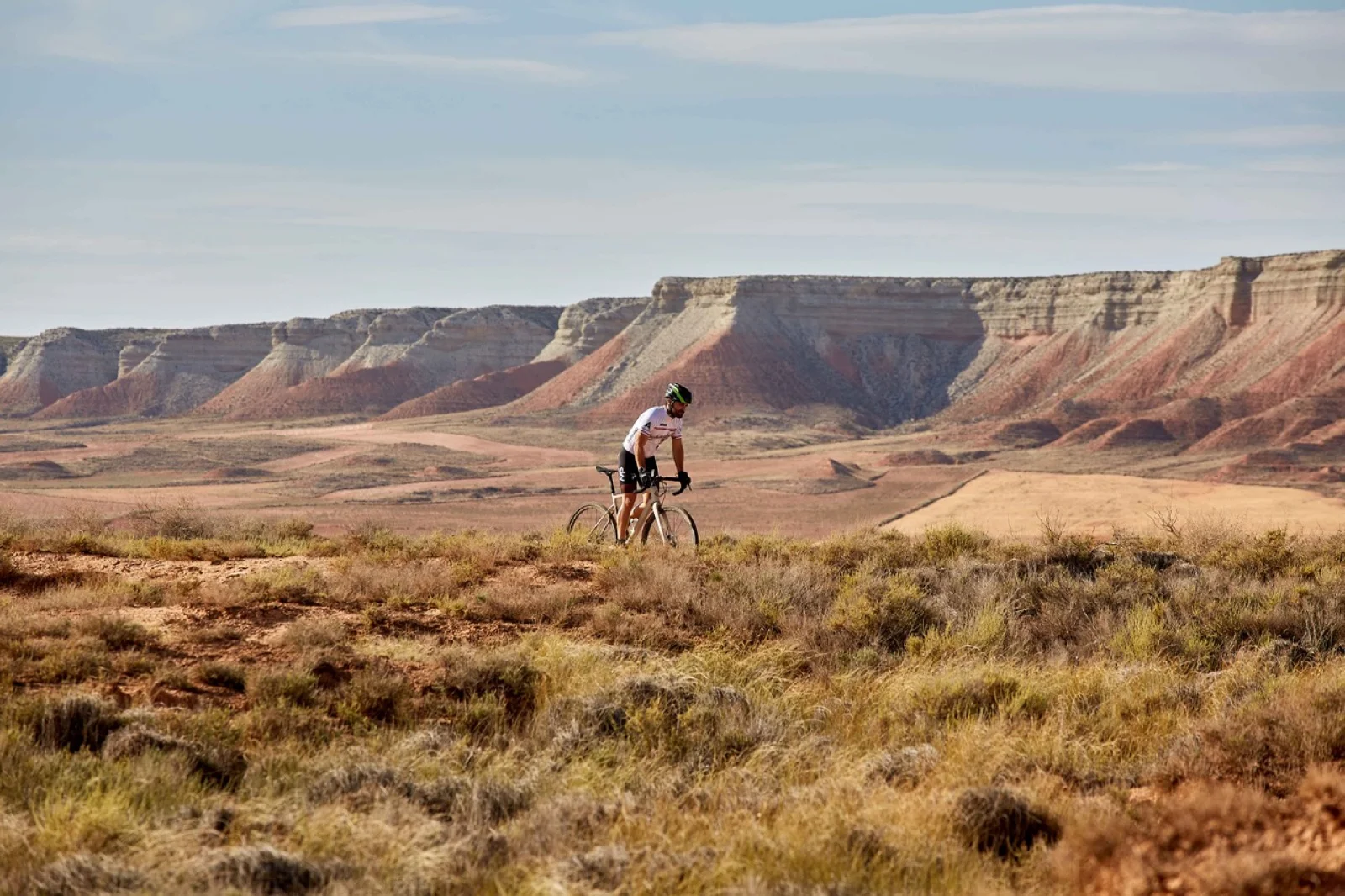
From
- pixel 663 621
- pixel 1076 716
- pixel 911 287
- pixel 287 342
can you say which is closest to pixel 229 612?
pixel 663 621

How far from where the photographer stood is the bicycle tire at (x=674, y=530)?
455 inches

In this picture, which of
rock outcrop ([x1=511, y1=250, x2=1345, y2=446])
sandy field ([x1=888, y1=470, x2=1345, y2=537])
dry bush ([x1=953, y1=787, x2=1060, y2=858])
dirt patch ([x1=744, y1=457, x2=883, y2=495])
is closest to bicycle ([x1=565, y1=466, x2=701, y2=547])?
dry bush ([x1=953, y1=787, x2=1060, y2=858])

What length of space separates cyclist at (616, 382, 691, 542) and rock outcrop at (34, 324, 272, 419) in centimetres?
12030

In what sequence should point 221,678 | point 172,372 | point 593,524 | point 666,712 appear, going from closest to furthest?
point 666,712 → point 221,678 → point 593,524 → point 172,372

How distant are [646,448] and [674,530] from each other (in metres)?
0.92

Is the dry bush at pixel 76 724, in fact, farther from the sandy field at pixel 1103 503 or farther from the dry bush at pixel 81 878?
the sandy field at pixel 1103 503

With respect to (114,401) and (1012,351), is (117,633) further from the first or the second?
(114,401)

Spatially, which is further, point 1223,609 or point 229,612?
point 1223,609

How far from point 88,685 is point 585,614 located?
330cm

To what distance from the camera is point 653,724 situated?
6113mm

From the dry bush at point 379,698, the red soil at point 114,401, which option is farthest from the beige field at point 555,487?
the red soil at point 114,401

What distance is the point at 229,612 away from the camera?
8305mm

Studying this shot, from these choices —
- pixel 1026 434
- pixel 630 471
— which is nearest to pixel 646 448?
pixel 630 471

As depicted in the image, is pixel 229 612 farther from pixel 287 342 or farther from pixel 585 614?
pixel 287 342
